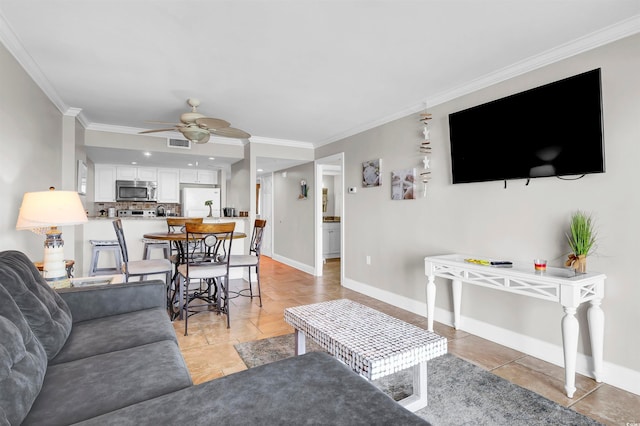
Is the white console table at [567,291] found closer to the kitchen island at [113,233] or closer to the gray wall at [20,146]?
the gray wall at [20,146]

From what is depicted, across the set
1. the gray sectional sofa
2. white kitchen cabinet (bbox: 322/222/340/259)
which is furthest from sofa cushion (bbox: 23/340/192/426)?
white kitchen cabinet (bbox: 322/222/340/259)

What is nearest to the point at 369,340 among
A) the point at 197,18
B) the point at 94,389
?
the point at 94,389

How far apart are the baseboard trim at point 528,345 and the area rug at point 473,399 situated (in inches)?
22.5

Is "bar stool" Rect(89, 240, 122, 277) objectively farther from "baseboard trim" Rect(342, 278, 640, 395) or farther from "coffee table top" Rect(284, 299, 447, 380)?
"baseboard trim" Rect(342, 278, 640, 395)

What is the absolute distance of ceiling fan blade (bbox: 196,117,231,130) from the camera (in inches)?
124

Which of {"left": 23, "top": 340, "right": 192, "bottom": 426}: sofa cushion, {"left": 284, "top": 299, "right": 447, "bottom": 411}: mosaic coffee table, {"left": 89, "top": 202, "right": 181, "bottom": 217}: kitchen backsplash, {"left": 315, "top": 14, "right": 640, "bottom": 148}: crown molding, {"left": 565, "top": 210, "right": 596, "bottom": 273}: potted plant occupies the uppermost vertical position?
{"left": 315, "top": 14, "right": 640, "bottom": 148}: crown molding

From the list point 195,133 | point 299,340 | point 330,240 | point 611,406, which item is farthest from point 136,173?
point 611,406

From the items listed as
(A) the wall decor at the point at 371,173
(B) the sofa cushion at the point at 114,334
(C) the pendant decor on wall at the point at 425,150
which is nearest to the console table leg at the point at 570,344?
(C) the pendant decor on wall at the point at 425,150

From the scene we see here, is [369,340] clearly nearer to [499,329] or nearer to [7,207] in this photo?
[499,329]

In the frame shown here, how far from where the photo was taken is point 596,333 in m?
2.11

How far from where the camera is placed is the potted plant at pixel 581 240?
2176 millimetres

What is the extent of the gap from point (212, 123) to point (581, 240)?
10.6 ft

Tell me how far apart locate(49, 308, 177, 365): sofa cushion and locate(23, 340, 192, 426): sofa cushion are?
10 cm

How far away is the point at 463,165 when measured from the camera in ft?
9.99
